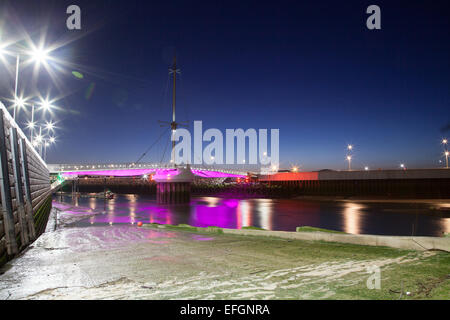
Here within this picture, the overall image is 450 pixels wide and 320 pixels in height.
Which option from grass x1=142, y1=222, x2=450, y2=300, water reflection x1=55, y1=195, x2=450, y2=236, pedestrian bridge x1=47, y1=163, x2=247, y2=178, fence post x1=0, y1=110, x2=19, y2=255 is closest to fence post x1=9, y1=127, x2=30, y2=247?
fence post x1=0, y1=110, x2=19, y2=255


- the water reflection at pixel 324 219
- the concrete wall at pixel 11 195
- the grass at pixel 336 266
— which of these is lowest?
the water reflection at pixel 324 219

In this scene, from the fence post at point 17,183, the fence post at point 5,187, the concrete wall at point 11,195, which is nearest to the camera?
the fence post at point 5,187

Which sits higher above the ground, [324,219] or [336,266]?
[336,266]

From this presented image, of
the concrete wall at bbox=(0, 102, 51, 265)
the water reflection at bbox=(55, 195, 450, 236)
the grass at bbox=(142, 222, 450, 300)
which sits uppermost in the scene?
the concrete wall at bbox=(0, 102, 51, 265)

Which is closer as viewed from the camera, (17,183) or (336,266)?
(336,266)

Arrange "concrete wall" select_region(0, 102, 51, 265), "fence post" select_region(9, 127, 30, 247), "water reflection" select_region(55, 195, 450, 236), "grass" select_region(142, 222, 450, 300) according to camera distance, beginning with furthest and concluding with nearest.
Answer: "water reflection" select_region(55, 195, 450, 236), "fence post" select_region(9, 127, 30, 247), "concrete wall" select_region(0, 102, 51, 265), "grass" select_region(142, 222, 450, 300)

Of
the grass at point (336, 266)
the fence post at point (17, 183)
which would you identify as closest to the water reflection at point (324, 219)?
the grass at point (336, 266)

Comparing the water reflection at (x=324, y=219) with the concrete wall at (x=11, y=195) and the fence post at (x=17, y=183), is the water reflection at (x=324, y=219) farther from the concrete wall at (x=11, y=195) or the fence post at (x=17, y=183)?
the fence post at (x=17, y=183)

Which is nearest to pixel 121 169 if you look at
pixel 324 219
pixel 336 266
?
pixel 324 219

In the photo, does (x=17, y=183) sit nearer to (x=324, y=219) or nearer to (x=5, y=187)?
(x=5, y=187)

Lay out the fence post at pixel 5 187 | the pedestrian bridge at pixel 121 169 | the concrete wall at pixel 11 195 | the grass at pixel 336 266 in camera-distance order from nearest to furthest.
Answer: the grass at pixel 336 266, the fence post at pixel 5 187, the concrete wall at pixel 11 195, the pedestrian bridge at pixel 121 169

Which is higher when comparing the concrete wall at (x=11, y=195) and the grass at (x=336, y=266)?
the concrete wall at (x=11, y=195)

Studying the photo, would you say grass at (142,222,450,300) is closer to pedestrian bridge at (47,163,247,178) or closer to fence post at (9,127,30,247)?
fence post at (9,127,30,247)
